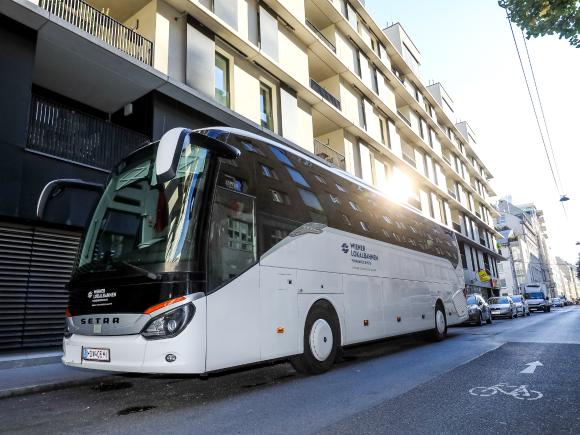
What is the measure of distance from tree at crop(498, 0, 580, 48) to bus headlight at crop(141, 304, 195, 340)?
7181 millimetres

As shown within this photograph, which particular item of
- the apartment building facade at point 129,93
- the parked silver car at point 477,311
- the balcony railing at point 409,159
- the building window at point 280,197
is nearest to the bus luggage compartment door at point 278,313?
the building window at point 280,197

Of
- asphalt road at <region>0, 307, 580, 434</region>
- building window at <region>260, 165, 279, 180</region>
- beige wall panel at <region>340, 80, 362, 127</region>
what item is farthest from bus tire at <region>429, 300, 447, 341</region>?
beige wall panel at <region>340, 80, 362, 127</region>

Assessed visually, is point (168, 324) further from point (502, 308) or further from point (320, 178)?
point (502, 308)

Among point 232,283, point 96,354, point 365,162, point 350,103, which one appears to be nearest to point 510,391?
point 232,283

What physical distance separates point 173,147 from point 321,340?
388 centimetres

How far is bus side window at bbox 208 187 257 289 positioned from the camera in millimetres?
4953

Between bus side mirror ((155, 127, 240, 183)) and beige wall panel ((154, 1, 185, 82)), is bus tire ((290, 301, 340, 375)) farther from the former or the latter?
beige wall panel ((154, 1, 185, 82))

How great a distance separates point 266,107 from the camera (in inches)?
664

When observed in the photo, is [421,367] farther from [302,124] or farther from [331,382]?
[302,124]

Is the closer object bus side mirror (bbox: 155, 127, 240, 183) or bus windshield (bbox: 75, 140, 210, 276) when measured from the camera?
bus side mirror (bbox: 155, 127, 240, 183)

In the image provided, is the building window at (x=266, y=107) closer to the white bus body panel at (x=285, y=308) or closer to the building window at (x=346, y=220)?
the white bus body panel at (x=285, y=308)

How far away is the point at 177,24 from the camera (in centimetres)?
1309

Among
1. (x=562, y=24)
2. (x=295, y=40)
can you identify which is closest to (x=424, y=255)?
(x=562, y=24)

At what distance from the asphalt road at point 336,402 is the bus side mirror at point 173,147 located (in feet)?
8.01
